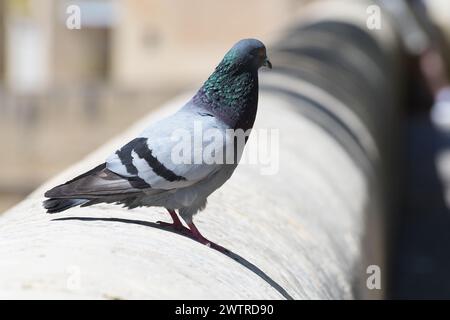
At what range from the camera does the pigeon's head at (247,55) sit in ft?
10.4

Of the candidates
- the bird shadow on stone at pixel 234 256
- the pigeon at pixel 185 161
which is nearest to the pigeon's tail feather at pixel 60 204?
the pigeon at pixel 185 161

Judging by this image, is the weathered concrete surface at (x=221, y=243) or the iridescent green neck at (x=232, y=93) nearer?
the weathered concrete surface at (x=221, y=243)

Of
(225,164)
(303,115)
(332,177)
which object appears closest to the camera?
(225,164)

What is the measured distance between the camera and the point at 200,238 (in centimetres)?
320

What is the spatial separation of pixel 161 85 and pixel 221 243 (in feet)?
46.3

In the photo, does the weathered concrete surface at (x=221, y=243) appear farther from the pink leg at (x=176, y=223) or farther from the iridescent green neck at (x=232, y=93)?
the iridescent green neck at (x=232, y=93)

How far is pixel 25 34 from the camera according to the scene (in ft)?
118

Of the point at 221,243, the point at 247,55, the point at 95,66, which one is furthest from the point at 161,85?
the point at 247,55

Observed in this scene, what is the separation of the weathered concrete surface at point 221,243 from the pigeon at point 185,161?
8 cm

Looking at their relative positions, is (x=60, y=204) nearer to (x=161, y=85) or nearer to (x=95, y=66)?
(x=161, y=85)

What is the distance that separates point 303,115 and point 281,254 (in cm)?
239

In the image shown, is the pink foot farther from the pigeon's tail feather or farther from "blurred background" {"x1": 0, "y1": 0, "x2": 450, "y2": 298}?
"blurred background" {"x1": 0, "y1": 0, "x2": 450, "y2": 298}

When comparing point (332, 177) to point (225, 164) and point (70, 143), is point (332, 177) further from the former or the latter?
point (70, 143)
